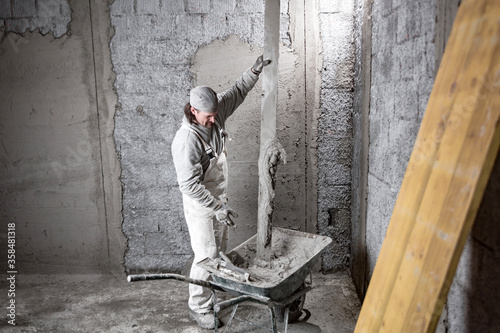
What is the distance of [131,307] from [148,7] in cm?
292

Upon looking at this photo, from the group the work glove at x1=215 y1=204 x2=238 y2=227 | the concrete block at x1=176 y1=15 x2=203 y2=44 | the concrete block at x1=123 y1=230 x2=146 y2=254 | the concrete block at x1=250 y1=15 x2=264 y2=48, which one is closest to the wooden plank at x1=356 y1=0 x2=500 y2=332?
the work glove at x1=215 y1=204 x2=238 y2=227

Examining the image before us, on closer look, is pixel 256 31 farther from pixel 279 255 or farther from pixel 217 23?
pixel 279 255

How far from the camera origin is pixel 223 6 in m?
3.76

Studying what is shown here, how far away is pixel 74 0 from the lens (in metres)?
3.83

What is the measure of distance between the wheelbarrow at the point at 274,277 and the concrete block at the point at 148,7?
242cm

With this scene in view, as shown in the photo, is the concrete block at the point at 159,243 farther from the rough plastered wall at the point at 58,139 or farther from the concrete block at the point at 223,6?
the concrete block at the point at 223,6

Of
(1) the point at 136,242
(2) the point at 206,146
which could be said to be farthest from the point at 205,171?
(1) the point at 136,242

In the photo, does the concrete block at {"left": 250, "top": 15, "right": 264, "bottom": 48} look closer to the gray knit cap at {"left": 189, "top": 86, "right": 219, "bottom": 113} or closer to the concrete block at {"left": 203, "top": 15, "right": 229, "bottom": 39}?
the concrete block at {"left": 203, "top": 15, "right": 229, "bottom": 39}

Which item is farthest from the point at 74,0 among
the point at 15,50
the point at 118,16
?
the point at 15,50

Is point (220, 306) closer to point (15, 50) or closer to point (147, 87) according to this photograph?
point (147, 87)

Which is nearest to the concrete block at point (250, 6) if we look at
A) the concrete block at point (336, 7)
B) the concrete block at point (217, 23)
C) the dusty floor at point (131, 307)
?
the concrete block at point (217, 23)

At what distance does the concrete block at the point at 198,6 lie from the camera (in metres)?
3.76

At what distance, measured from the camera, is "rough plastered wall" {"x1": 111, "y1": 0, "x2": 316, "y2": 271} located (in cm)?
379

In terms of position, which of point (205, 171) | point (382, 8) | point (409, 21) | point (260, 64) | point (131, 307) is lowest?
point (131, 307)
